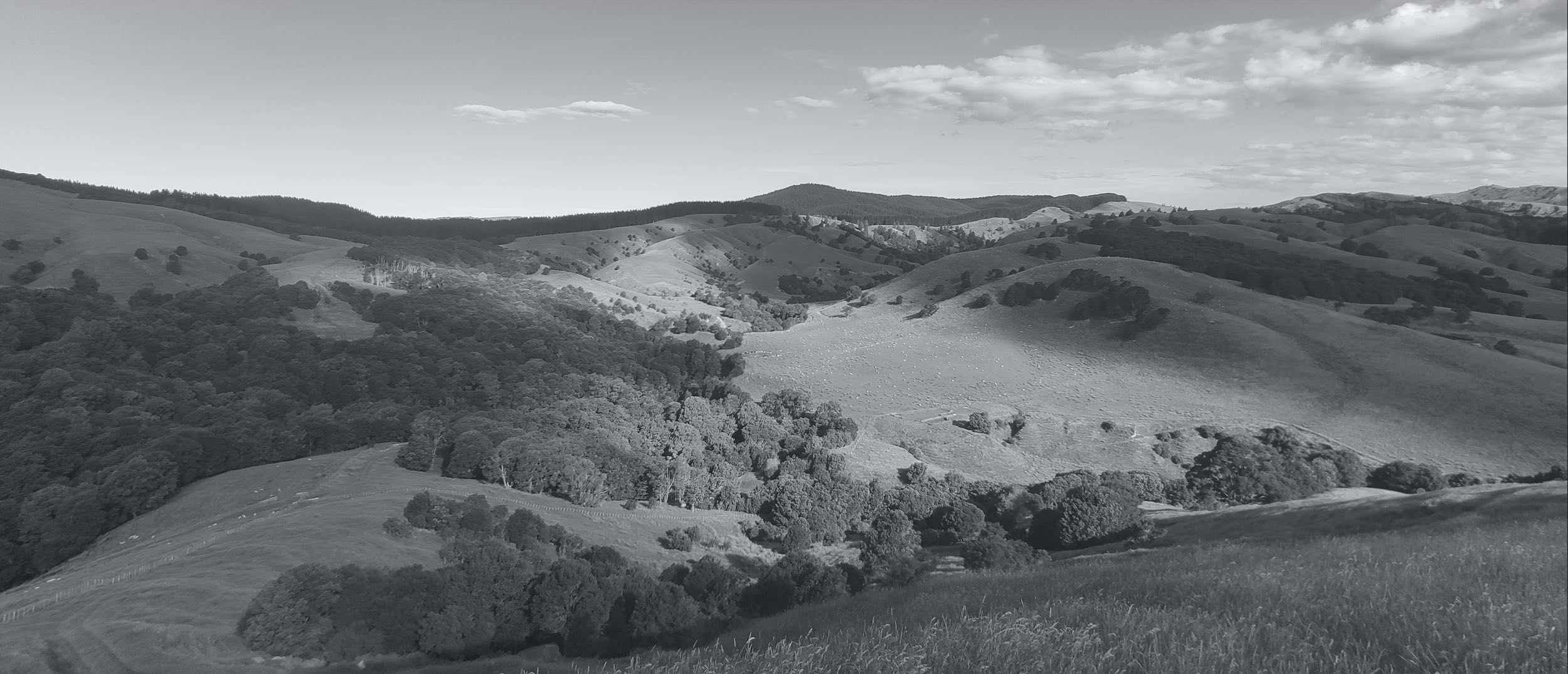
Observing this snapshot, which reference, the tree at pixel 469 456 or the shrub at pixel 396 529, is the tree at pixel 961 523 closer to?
the shrub at pixel 396 529

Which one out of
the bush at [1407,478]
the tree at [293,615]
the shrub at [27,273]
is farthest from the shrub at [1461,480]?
the shrub at [27,273]

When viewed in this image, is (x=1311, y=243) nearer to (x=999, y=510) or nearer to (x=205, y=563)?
(x=999, y=510)

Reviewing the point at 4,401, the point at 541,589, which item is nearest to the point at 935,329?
Result: the point at 541,589

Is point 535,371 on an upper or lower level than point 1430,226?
lower

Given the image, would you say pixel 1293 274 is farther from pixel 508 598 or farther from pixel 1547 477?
pixel 508 598

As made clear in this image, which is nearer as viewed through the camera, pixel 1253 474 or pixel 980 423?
pixel 1253 474

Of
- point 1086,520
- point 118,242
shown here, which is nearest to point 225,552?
point 1086,520
